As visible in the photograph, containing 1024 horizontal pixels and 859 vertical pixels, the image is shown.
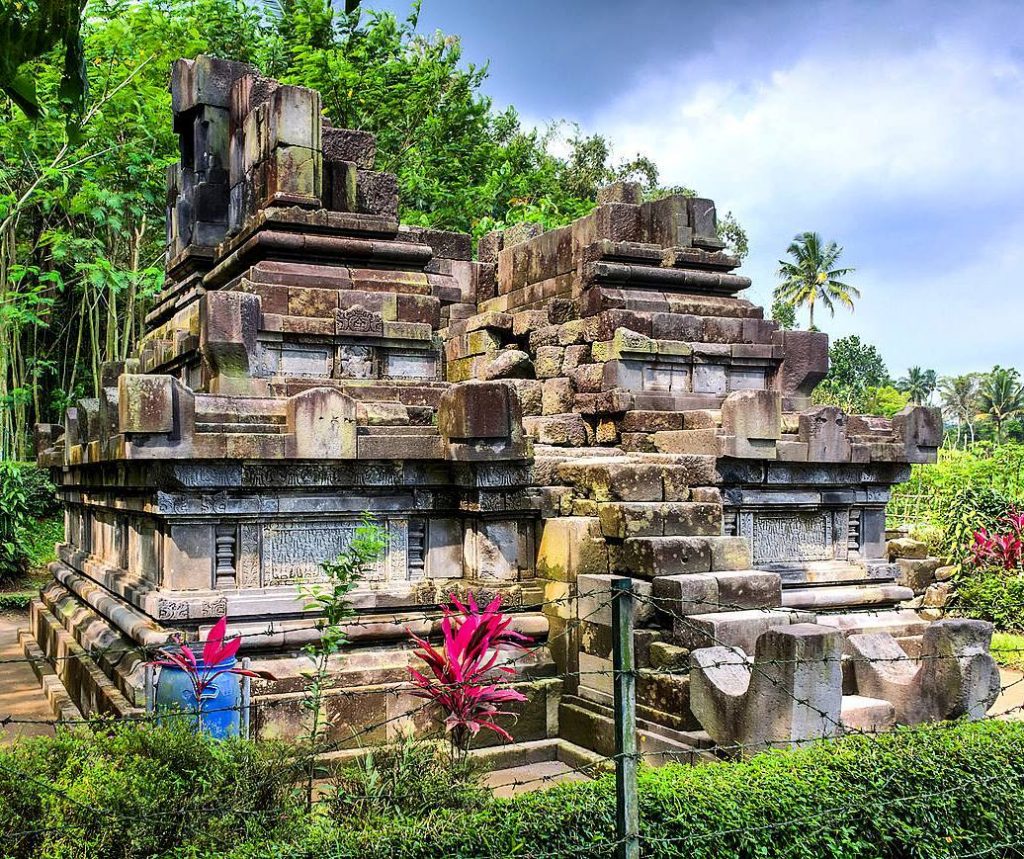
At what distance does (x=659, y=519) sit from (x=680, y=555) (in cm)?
34

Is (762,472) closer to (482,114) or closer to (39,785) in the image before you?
(39,785)

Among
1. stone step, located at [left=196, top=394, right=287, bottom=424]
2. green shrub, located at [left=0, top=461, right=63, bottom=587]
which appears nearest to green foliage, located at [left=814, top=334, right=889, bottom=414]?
green shrub, located at [left=0, top=461, right=63, bottom=587]

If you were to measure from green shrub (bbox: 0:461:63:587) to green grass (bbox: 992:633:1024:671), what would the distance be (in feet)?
44.3

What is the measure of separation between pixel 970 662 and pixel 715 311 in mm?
4210

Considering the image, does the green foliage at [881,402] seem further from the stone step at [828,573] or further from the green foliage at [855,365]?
the stone step at [828,573]

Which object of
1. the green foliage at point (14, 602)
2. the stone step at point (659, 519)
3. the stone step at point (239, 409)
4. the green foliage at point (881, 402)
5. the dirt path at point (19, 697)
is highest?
the green foliage at point (881, 402)

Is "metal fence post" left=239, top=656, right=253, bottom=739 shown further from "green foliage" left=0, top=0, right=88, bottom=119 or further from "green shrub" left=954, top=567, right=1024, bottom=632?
"green shrub" left=954, top=567, right=1024, bottom=632

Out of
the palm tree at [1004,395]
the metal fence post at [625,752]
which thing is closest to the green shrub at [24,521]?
the metal fence post at [625,752]

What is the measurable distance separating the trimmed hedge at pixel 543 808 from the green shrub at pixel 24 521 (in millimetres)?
13172

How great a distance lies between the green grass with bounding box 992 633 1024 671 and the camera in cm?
962

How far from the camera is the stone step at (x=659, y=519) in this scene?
21.9 feet

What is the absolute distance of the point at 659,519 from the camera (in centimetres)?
670

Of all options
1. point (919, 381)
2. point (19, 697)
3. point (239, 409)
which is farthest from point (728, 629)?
point (919, 381)

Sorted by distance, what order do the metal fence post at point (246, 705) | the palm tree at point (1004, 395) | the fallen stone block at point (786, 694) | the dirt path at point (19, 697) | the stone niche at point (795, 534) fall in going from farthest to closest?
the palm tree at point (1004, 395)
the stone niche at point (795, 534)
the dirt path at point (19, 697)
the metal fence post at point (246, 705)
the fallen stone block at point (786, 694)
